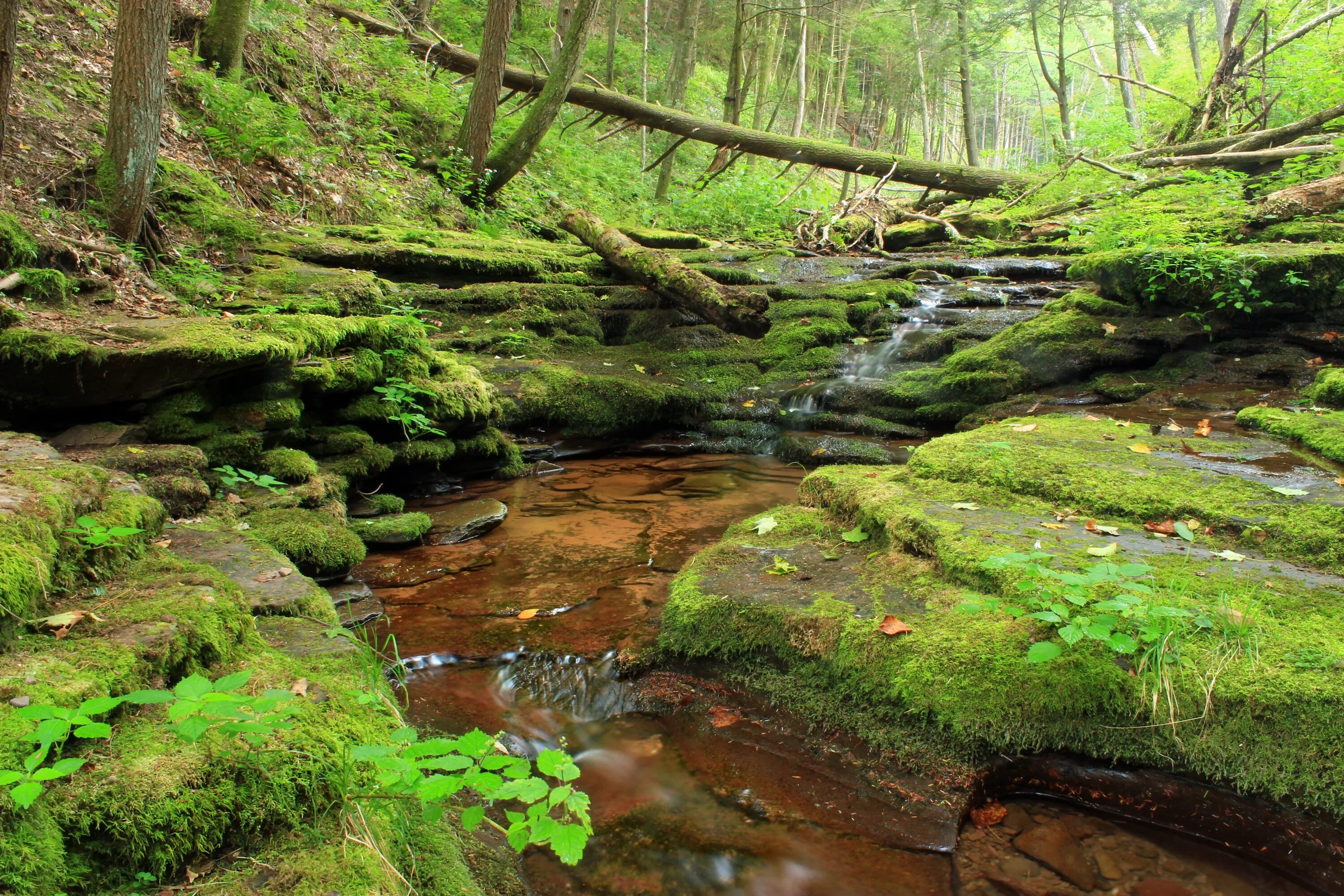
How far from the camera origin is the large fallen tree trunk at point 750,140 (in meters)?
13.7

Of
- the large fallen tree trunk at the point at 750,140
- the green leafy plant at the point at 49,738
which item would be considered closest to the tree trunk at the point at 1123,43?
the large fallen tree trunk at the point at 750,140

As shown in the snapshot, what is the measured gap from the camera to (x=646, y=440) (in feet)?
24.0

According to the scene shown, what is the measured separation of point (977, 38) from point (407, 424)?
2396cm

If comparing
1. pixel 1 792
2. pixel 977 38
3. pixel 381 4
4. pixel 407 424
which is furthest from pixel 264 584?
pixel 977 38

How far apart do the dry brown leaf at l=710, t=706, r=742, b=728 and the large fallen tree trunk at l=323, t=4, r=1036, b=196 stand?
13232 mm

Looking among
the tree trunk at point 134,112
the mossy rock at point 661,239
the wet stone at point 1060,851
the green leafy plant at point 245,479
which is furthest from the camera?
the mossy rock at point 661,239

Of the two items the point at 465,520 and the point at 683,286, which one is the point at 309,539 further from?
the point at 683,286

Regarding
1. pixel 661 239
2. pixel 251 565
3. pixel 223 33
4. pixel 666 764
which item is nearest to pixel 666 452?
pixel 251 565

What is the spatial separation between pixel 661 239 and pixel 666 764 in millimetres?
10376

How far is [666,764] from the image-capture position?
268 cm

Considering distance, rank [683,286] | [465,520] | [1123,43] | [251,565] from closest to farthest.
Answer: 1. [251,565]
2. [465,520]
3. [683,286]
4. [1123,43]

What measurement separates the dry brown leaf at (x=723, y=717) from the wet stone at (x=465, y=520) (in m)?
2.55

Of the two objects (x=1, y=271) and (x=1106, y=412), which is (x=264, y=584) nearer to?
(x=1, y=271)

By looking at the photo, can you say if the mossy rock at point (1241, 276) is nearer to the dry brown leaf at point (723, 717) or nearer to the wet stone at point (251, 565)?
the dry brown leaf at point (723, 717)
